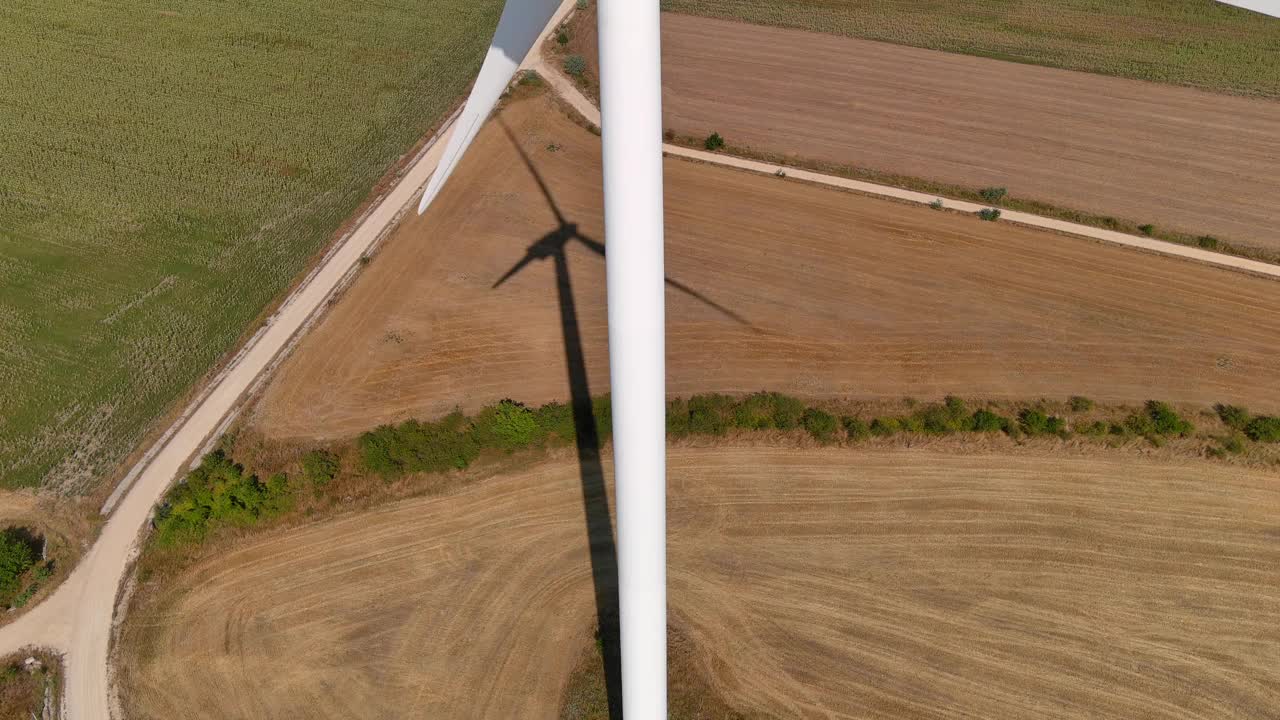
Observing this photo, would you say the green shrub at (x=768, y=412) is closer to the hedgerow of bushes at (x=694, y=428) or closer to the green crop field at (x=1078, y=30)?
the hedgerow of bushes at (x=694, y=428)

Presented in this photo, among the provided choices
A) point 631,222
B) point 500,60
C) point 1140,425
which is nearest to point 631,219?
point 631,222

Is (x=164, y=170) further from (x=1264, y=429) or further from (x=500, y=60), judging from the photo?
(x=1264, y=429)

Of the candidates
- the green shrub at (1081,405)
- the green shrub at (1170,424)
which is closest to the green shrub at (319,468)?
the green shrub at (1081,405)

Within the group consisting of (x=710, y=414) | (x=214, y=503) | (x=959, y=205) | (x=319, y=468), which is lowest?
(x=214, y=503)

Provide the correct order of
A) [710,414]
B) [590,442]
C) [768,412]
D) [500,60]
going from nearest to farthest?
[500,60] → [590,442] → [710,414] → [768,412]

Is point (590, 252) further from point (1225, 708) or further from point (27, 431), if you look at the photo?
point (1225, 708)

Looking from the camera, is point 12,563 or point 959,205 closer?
point 12,563

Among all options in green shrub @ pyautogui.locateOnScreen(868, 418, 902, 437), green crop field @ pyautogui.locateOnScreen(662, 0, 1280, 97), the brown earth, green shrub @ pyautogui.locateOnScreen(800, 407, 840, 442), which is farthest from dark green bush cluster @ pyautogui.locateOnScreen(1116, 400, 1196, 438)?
green crop field @ pyautogui.locateOnScreen(662, 0, 1280, 97)

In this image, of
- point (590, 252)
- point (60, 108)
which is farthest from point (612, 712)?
point (60, 108)
